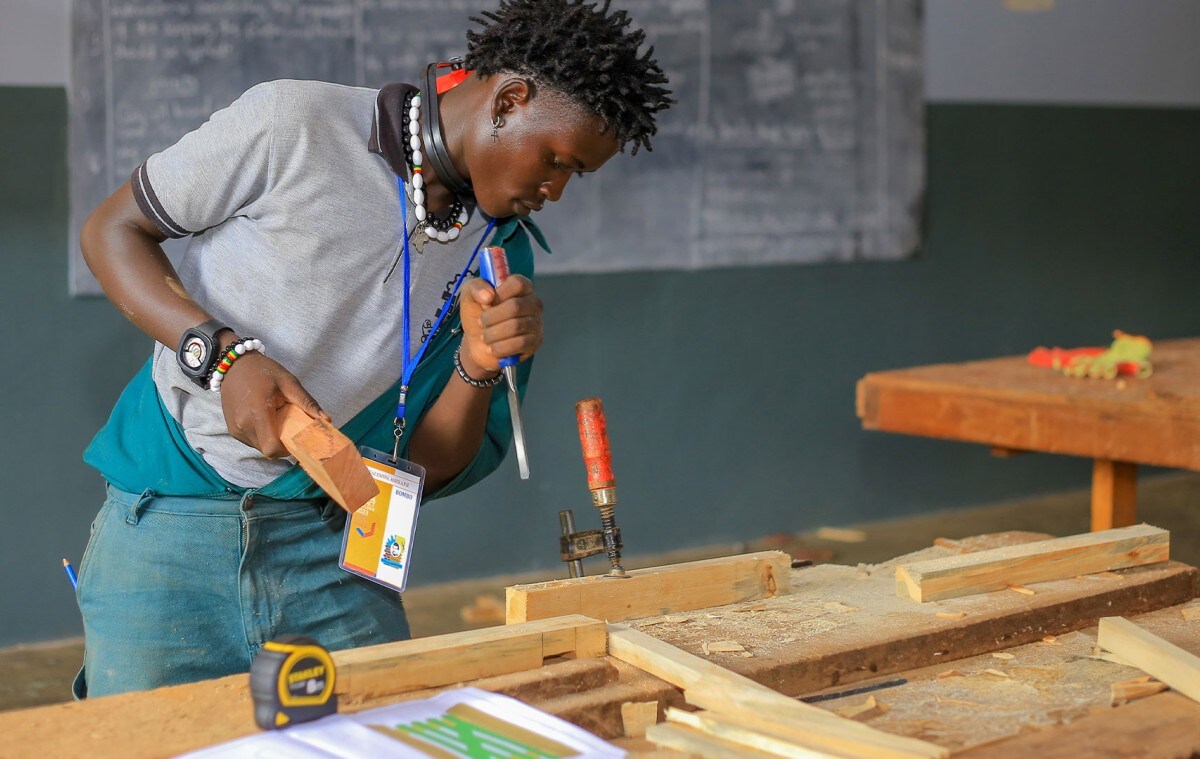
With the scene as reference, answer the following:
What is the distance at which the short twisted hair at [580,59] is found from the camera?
5.53 feet

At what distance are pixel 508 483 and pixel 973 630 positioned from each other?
3.02 m

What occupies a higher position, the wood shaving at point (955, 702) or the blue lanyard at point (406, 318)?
the blue lanyard at point (406, 318)

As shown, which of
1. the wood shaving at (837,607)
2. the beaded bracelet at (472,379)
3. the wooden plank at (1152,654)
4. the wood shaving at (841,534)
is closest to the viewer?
the wooden plank at (1152,654)

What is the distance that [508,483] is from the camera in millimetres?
4496

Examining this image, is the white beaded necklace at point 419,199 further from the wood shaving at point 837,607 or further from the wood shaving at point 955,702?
the wood shaving at point 955,702

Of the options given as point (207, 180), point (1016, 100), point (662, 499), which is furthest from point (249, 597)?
point (1016, 100)

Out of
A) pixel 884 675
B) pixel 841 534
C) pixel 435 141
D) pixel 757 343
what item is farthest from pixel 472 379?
pixel 841 534

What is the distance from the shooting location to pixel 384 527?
182 cm

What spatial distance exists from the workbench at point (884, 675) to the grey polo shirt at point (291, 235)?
516 mm

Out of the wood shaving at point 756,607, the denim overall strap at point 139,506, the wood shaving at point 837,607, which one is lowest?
the wood shaving at point 756,607

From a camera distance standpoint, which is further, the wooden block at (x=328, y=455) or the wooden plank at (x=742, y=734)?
the wooden block at (x=328, y=455)

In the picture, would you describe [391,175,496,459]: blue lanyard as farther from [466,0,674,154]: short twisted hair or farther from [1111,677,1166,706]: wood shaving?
[1111,677,1166,706]: wood shaving

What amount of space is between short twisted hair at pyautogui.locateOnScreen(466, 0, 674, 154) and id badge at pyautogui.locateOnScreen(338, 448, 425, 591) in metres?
0.58

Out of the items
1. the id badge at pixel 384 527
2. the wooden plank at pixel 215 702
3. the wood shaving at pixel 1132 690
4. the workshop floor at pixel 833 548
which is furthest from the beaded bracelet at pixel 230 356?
the workshop floor at pixel 833 548
